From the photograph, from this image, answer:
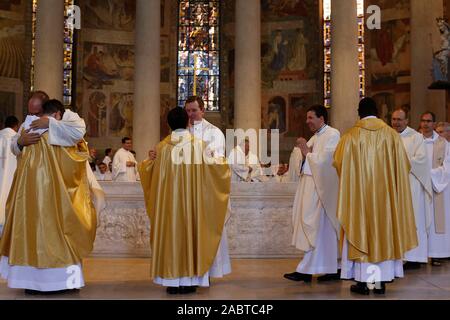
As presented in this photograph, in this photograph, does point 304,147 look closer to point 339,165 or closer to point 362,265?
point 339,165

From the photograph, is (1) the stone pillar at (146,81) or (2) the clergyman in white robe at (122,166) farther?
(1) the stone pillar at (146,81)

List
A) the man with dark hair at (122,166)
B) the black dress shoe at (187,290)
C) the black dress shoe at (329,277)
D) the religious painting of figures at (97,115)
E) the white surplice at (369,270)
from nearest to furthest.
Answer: the white surplice at (369,270), the black dress shoe at (187,290), the black dress shoe at (329,277), the man with dark hair at (122,166), the religious painting of figures at (97,115)

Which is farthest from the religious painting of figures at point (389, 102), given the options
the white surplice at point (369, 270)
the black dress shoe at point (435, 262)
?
the white surplice at point (369, 270)

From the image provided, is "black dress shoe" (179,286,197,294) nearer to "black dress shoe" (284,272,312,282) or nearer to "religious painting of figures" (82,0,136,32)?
"black dress shoe" (284,272,312,282)

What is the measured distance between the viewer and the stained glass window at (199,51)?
23.5m

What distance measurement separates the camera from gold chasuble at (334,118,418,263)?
636cm

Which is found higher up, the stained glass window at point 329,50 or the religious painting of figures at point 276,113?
the stained glass window at point 329,50

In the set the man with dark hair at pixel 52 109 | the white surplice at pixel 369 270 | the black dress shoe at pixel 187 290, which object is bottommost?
the black dress shoe at pixel 187 290

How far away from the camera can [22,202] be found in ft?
20.5

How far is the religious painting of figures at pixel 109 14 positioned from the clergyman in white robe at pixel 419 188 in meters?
16.4

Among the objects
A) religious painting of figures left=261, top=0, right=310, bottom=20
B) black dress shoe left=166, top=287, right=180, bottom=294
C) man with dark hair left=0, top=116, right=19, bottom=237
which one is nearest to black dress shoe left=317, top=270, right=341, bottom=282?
black dress shoe left=166, top=287, right=180, bottom=294

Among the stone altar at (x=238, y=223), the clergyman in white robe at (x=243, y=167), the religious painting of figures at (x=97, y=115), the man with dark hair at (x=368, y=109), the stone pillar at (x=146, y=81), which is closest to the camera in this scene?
the man with dark hair at (x=368, y=109)

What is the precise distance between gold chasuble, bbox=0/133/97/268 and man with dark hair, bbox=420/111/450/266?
5154 millimetres

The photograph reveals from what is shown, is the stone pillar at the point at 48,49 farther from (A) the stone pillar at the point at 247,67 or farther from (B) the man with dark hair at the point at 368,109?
(B) the man with dark hair at the point at 368,109
